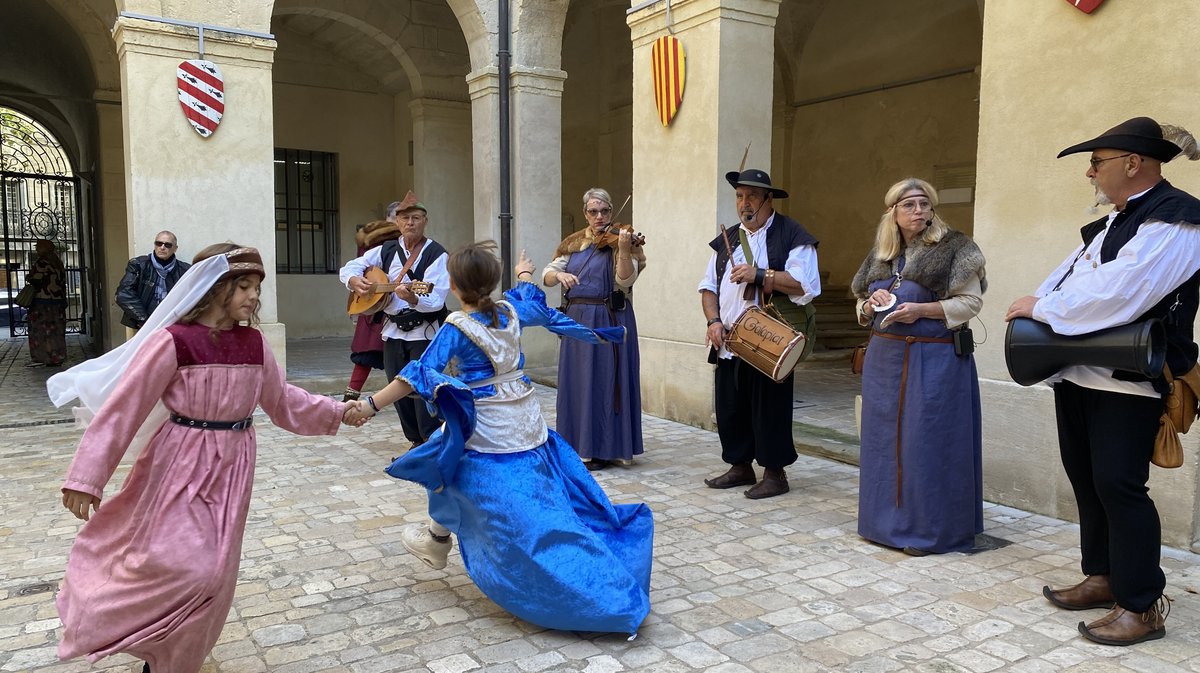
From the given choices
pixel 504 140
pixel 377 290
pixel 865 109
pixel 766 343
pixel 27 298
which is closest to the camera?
pixel 766 343

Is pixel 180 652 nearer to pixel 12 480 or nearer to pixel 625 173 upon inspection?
pixel 12 480

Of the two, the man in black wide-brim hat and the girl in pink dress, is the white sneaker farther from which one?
the man in black wide-brim hat

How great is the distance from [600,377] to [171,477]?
11.3 ft

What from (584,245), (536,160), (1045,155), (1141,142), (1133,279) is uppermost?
(536,160)

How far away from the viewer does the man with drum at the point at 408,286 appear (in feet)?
18.7

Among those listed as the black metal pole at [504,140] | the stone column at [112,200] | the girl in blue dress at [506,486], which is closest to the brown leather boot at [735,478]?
the girl in blue dress at [506,486]

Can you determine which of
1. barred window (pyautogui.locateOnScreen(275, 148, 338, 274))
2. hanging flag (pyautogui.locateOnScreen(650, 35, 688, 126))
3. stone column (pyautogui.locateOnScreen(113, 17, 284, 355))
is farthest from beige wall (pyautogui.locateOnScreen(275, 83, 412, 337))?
hanging flag (pyautogui.locateOnScreen(650, 35, 688, 126))

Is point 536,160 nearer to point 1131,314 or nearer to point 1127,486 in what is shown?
point 1131,314

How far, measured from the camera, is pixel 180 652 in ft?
8.21

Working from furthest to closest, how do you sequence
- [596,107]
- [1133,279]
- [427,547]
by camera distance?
[596,107]
[427,547]
[1133,279]

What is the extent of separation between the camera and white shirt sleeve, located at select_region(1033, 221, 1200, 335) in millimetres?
2824

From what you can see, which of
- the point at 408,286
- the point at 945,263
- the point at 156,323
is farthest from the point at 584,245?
the point at 156,323

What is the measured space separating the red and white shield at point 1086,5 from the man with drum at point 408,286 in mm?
3821

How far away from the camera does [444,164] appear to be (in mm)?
12438
